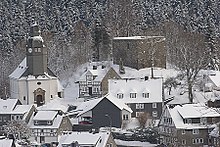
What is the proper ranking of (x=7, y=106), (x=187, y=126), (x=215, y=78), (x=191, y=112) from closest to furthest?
(x=187, y=126)
(x=191, y=112)
(x=7, y=106)
(x=215, y=78)

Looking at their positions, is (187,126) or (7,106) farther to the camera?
(7,106)

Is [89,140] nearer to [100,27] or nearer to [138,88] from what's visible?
[138,88]

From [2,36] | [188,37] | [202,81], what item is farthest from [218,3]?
[202,81]

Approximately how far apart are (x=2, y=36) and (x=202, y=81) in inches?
1092

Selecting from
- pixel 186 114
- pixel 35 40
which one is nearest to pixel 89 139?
pixel 186 114

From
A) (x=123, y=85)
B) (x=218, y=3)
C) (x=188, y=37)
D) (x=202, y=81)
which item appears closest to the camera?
(x=123, y=85)

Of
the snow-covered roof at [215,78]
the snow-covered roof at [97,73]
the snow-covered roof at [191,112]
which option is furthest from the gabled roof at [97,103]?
the snow-covered roof at [215,78]

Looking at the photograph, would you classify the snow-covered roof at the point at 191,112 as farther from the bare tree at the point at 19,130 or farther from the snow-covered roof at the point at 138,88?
the bare tree at the point at 19,130

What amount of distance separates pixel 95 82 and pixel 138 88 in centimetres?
549

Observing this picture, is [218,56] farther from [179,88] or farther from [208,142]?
Answer: [208,142]

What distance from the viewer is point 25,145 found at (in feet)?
112

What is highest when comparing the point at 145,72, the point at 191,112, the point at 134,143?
the point at 145,72

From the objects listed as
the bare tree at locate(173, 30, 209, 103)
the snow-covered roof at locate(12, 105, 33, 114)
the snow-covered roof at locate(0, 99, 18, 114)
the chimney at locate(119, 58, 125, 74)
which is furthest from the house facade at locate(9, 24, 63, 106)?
the bare tree at locate(173, 30, 209, 103)

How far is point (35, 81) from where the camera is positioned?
46.7m
